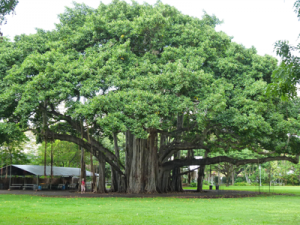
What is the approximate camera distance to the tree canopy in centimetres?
1558

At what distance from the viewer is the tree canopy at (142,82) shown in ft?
51.1

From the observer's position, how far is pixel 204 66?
18.6m

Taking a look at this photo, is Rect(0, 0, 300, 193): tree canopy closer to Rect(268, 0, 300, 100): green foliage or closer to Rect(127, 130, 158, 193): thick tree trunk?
Rect(127, 130, 158, 193): thick tree trunk

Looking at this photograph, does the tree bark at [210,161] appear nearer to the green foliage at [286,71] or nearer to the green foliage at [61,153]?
the green foliage at [286,71]

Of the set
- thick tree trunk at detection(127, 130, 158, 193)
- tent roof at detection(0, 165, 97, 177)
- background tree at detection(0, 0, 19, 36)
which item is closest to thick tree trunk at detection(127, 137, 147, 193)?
thick tree trunk at detection(127, 130, 158, 193)

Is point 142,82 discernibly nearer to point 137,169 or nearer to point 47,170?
point 137,169

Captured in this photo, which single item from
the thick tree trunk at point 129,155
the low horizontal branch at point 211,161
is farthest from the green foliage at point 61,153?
the low horizontal branch at point 211,161

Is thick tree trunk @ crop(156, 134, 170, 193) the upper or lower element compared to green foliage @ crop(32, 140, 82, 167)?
lower

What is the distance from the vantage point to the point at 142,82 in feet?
53.1

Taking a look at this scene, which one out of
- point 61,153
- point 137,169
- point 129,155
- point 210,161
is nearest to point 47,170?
point 61,153

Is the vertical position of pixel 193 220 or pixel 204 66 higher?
pixel 204 66

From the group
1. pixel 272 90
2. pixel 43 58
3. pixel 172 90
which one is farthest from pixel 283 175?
pixel 272 90

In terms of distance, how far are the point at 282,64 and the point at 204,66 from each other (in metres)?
13.4

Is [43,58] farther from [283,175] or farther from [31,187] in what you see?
[283,175]
